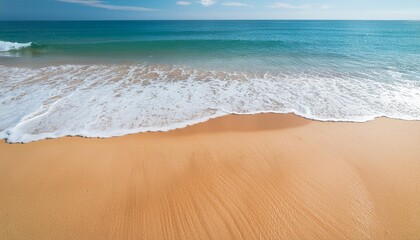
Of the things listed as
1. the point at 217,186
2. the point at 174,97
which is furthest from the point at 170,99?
the point at 217,186

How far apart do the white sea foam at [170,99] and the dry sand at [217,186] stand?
794 mm

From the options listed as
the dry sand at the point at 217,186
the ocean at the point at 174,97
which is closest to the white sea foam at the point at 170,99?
the ocean at the point at 174,97

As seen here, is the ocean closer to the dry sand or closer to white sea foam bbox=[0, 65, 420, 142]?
white sea foam bbox=[0, 65, 420, 142]

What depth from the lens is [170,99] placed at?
7562mm

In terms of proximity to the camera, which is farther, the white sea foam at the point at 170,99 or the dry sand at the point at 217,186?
the white sea foam at the point at 170,99

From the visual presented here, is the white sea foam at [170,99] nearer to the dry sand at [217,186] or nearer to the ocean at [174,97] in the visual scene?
the ocean at [174,97]

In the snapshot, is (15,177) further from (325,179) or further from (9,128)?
(325,179)

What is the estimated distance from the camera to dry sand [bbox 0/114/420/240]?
309 cm

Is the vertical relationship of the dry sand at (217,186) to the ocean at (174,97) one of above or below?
below

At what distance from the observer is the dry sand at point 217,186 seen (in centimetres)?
309

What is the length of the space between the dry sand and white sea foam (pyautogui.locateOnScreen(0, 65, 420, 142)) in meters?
0.79

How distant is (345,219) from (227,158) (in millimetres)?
2223

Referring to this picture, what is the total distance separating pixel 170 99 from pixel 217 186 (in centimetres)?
450

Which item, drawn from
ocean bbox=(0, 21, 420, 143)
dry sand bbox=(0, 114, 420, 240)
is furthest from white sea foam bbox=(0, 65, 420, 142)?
dry sand bbox=(0, 114, 420, 240)
